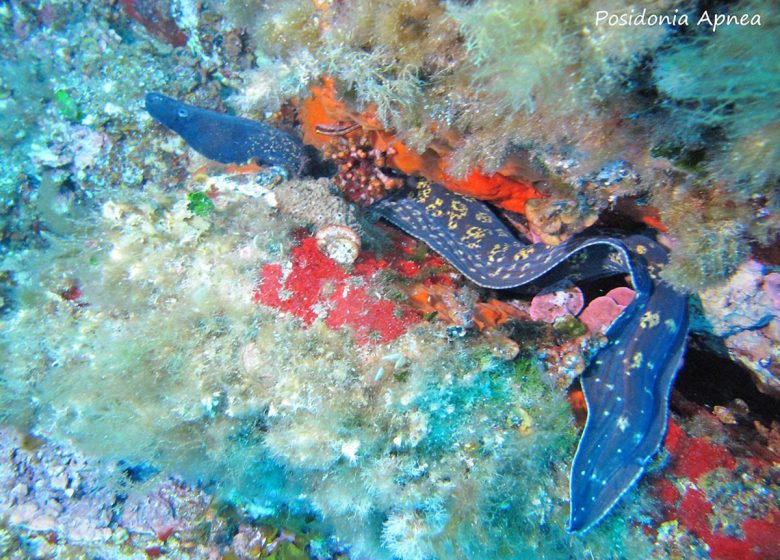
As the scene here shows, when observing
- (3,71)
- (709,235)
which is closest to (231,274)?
(709,235)

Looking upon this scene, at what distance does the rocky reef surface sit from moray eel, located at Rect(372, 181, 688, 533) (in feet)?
0.51

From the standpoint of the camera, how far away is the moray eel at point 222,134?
14.4 feet

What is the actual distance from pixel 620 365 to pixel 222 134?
182 inches

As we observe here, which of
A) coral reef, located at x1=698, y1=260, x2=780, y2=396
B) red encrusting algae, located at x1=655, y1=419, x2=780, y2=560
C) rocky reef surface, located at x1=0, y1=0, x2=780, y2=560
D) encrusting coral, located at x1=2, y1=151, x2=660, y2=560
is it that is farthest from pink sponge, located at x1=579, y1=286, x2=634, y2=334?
red encrusting algae, located at x1=655, y1=419, x2=780, y2=560

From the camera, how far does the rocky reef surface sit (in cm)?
238

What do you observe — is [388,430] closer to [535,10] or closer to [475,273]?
[475,273]

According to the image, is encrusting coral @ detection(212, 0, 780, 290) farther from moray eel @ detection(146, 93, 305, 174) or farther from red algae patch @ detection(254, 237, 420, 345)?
red algae patch @ detection(254, 237, 420, 345)

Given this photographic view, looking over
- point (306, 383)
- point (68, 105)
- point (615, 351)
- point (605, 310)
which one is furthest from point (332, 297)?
point (68, 105)

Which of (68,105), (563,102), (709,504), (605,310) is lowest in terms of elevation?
(68,105)

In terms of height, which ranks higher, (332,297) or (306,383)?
(332,297)

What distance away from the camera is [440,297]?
Result: 344 cm

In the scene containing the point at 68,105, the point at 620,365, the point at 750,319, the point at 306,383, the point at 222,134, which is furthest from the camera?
the point at 68,105

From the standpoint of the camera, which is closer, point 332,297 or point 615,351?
point 332,297

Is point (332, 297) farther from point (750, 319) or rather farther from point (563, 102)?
point (750, 319)
